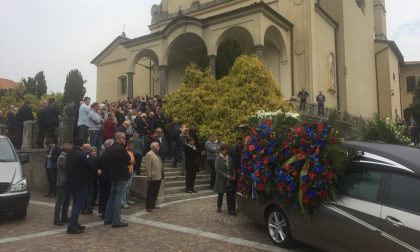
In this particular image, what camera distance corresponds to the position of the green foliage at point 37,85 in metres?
54.4

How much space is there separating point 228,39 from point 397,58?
2718 cm

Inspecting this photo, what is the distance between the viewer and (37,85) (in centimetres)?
5531

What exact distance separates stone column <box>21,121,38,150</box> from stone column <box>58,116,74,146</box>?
1.31m

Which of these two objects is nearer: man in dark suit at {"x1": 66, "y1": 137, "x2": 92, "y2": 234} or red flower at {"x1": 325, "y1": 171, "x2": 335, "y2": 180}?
red flower at {"x1": 325, "y1": 171, "x2": 335, "y2": 180}

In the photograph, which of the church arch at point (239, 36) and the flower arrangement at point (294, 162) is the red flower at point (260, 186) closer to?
the flower arrangement at point (294, 162)

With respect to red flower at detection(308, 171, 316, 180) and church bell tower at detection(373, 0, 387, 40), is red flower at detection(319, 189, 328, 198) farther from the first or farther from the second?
church bell tower at detection(373, 0, 387, 40)

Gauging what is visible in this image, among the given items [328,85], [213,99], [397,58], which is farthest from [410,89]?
[213,99]

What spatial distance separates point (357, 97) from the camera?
29.1 m

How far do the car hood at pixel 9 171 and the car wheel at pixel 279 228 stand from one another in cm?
571

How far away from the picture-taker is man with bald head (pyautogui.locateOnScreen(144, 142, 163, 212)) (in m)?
9.92

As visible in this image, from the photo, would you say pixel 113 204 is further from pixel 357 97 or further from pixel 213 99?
pixel 357 97

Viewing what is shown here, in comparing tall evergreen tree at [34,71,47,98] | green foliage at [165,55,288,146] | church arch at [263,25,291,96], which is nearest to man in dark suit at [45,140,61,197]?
green foliage at [165,55,288,146]

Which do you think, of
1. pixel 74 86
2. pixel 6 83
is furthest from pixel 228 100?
pixel 6 83

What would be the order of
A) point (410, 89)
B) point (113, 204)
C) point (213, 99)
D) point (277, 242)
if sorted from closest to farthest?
point (277, 242), point (113, 204), point (213, 99), point (410, 89)
